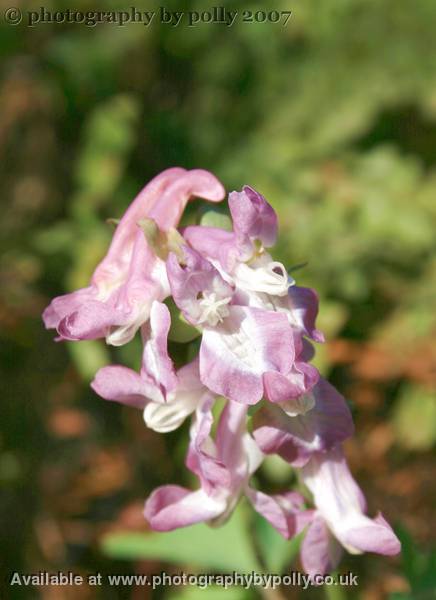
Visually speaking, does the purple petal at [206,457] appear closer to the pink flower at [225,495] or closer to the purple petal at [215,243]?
the pink flower at [225,495]

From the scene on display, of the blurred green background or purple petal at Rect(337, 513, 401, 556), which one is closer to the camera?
purple petal at Rect(337, 513, 401, 556)

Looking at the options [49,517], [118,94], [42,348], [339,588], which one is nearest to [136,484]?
[49,517]

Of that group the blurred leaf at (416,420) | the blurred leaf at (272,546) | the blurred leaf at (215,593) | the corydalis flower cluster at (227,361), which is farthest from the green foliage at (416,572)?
the blurred leaf at (416,420)

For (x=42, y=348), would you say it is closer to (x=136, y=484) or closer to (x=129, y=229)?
(x=136, y=484)

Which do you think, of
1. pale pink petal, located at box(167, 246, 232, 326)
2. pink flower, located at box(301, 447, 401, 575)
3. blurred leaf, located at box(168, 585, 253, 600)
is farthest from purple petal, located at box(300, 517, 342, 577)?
blurred leaf, located at box(168, 585, 253, 600)

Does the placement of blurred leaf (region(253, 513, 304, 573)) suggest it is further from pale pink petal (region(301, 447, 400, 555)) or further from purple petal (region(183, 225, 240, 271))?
purple petal (region(183, 225, 240, 271))

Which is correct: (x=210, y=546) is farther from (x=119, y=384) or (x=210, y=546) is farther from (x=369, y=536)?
(x=119, y=384)
